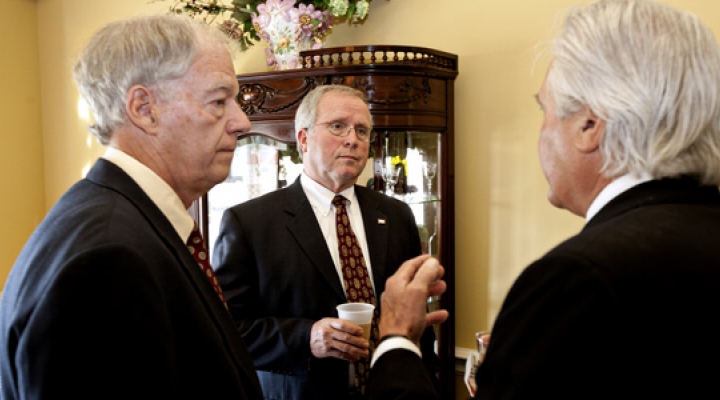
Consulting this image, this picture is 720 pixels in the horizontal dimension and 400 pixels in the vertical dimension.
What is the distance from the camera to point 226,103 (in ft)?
4.10

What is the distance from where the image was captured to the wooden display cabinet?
8.96ft

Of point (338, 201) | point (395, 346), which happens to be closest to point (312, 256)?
point (338, 201)

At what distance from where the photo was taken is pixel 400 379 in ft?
3.62

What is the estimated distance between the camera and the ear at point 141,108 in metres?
1.11

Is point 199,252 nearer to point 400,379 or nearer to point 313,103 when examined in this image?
point 400,379

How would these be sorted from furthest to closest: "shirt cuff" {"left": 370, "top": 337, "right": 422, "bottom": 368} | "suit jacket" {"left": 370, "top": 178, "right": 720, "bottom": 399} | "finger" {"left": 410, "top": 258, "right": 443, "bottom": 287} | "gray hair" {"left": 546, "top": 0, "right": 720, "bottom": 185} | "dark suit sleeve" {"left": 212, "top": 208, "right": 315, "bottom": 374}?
"dark suit sleeve" {"left": 212, "top": 208, "right": 315, "bottom": 374} → "finger" {"left": 410, "top": 258, "right": 443, "bottom": 287} → "shirt cuff" {"left": 370, "top": 337, "right": 422, "bottom": 368} → "gray hair" {"left": 546, "top": 0, "right": 720, "bottom": 185} → "suit jacket" {"left": 370, "top": 178, "right": 720, "bottom": 399}

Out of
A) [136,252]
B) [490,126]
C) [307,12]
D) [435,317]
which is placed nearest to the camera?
[136,252]

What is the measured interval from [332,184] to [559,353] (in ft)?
4.46

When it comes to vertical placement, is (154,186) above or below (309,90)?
below

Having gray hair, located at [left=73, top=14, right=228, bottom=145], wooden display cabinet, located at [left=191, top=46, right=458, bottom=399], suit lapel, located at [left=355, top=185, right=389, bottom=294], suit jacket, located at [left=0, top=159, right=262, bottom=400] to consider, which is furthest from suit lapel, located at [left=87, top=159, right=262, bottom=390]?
wooden display cabinet, located at [left=191, top=46, right=458, bottom=399]

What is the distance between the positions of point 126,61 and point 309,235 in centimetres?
98

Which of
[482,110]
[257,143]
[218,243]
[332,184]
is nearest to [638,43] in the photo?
[332,184]

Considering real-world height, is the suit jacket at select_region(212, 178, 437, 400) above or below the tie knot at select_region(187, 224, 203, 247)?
below

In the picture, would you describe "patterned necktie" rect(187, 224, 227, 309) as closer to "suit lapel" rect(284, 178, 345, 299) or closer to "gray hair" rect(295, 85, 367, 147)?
"suit lapel" rect(284, 178, 345, 299)
